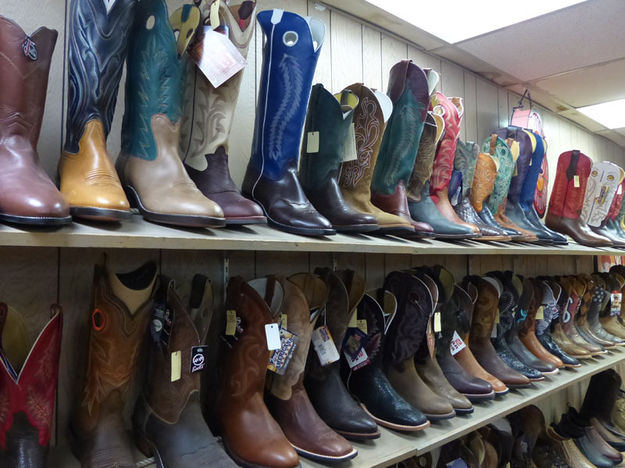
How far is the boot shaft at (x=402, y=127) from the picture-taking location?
5.59ft

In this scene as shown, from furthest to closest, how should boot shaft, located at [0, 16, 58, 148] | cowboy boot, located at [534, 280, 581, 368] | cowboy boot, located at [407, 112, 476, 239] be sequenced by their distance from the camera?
cowboy boot, located at [534, 280, 581, 368] → cowboy boot, located at [407, 112, 476, 239] → boot shaft, located at [0, 16, 58, 148]

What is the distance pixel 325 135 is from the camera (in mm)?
1490

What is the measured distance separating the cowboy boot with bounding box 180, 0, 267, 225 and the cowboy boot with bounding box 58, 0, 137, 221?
0.21 meters

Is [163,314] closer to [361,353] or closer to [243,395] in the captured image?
[243,395]

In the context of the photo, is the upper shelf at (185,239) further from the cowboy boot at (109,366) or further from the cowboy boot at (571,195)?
the cowboy boot at (571,195)

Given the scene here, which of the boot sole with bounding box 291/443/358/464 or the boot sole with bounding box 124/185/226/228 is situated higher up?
the boot sole with bounding box 124/185/226/228

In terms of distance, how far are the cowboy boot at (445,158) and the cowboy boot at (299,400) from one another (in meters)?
0.81

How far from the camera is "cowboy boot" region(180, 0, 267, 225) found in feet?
3.98

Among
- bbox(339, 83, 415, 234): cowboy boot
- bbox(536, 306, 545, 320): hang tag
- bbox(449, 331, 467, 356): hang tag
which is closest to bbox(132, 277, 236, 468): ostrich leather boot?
bbox(339, 83, 415, 234): cowboy boot

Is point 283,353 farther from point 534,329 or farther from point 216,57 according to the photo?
point 534,329

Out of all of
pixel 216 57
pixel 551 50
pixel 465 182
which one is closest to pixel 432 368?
pixel 465 182

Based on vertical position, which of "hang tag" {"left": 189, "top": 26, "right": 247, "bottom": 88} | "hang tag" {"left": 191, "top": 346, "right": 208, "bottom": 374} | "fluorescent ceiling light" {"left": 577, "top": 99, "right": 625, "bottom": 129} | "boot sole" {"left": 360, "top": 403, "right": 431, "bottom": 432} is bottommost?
"boot sole" {"left": 360, "top": 403, "right": 431, "bottom": 432}

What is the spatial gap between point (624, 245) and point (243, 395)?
2746 millimetres

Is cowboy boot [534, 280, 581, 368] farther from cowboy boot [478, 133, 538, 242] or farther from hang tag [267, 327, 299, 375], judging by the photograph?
hang tag [267, 327, 299, 375]
